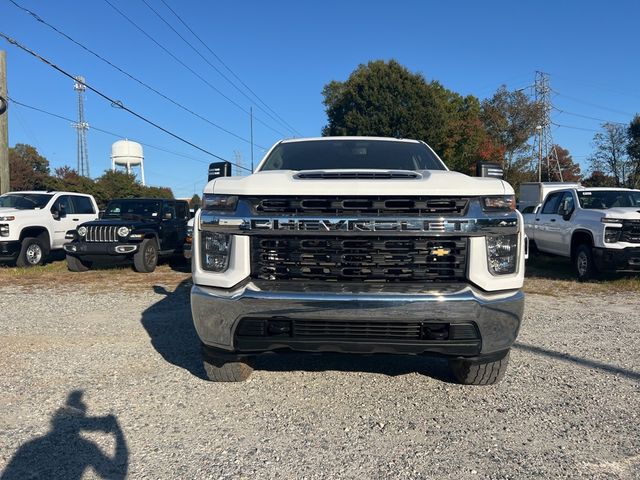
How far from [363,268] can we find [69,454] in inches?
78.7

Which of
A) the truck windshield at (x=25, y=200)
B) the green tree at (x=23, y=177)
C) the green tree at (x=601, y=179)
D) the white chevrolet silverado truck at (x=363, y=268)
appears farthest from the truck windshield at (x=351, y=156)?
the green tree at (x=23, y=177)

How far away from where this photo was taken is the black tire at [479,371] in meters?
3.78

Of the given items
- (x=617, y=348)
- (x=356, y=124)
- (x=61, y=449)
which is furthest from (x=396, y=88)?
(x=61, y=449)

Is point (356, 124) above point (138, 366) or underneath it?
above

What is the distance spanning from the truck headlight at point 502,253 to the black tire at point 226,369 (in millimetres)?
1868

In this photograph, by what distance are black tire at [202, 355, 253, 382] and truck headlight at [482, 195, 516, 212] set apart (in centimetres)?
199

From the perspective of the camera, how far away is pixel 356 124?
33969 millimetres

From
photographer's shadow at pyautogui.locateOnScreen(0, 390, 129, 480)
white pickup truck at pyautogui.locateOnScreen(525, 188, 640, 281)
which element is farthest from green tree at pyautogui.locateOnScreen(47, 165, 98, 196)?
photographer's shadow at pyautogui.locateOnScreen(0, 390, 129, 480)

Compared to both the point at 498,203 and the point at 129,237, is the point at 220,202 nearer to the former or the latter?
the point at 498,203

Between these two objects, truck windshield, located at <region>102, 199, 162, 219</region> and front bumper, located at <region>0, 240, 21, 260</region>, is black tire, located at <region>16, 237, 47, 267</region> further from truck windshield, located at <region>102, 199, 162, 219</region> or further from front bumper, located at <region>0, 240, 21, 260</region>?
truck windshield, located at <region>102, 199, 162, 219</region>

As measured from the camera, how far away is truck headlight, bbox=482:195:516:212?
3309mm

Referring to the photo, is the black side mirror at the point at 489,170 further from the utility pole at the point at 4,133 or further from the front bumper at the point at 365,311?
the utility pole at the point at 4,133

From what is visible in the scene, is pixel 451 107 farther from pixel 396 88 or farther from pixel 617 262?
pixel 617 262

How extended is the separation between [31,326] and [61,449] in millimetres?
3615
